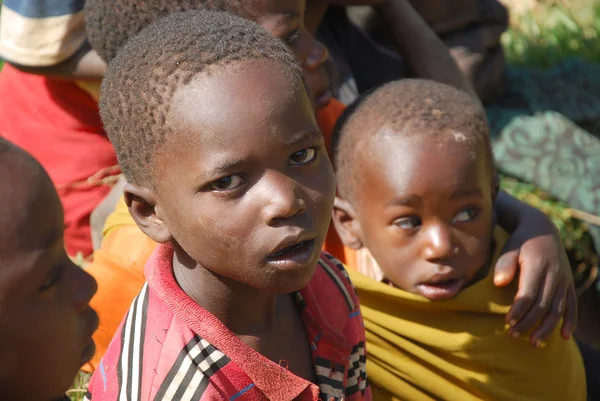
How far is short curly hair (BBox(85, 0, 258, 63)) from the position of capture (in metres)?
2.38

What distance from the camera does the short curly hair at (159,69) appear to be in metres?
1.69

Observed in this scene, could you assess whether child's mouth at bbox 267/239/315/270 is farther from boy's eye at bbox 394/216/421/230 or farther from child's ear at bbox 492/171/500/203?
child's ear at bbox 492/171/500/203

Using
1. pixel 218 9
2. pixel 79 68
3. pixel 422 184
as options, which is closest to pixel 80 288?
pixel 218 9

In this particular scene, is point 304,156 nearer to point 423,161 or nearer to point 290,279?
point 290,279

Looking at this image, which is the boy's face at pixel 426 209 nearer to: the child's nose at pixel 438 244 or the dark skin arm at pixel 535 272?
the child's nose at pixel 438 244

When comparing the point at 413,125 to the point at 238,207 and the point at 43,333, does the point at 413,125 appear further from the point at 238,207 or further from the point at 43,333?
the point at 43,333

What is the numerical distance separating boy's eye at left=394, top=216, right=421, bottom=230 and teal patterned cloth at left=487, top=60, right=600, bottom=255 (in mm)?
1377

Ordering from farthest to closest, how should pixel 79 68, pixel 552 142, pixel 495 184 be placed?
1. pixel 552 142
2. pixel 79 68
3. pixel 495 184

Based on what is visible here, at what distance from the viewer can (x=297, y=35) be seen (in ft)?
Answer: 8.20

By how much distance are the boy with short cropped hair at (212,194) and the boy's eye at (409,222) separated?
28.7 inches

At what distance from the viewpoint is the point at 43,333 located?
5.29ft

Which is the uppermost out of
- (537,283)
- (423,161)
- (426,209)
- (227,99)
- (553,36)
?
(227,99)

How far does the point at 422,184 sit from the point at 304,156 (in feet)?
2.55

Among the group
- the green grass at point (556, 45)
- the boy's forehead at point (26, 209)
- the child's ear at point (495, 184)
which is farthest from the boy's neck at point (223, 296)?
the green grass at point (556, 45)
